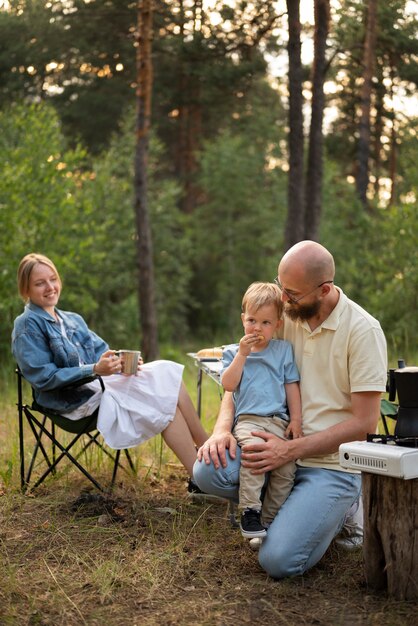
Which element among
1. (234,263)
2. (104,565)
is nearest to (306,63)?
(234,263)

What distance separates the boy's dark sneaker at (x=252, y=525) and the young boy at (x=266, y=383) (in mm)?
78

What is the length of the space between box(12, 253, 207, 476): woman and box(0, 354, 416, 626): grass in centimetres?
34

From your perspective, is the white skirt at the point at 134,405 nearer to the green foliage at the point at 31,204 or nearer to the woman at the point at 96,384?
the woman at the point at 96,384

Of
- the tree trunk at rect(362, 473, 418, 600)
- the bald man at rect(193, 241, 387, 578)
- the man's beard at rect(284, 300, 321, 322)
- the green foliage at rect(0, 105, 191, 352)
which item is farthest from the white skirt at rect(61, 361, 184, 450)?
the green foliage at rect(0, 105, 191, 352)

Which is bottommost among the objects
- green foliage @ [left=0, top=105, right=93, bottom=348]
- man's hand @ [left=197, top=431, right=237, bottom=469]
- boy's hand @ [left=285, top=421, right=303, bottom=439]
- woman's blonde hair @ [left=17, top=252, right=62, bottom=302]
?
man's hand @ [left=197, top=431, right=237, bottom=469]

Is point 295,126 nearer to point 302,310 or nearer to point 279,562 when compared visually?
point 302,310

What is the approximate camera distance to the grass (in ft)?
9.14

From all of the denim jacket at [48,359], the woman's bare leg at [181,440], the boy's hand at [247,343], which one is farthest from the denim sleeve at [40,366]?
the boy's hand at [247,343]

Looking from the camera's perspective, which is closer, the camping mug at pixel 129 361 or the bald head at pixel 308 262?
the bald head at pixel 308 262

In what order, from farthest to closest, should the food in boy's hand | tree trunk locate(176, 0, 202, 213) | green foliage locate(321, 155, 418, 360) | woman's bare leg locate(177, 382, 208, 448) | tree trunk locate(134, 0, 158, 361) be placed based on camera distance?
1. tree trunk locate(176, 0, 202, 213)
2. green foliage locate(321, 155, 418, 360)
3. tree trunk locate(134, 0, 158, 361)
4. the food in boy's hand
5. woman's bare leg locate(177, 382, 208, 448)

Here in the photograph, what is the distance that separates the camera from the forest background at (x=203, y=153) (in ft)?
32.8

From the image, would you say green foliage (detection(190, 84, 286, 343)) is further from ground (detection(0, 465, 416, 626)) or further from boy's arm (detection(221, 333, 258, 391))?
boy's arm (detection(221, 333, 258, 391))

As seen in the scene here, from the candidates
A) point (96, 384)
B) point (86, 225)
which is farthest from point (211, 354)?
point (86, 225)

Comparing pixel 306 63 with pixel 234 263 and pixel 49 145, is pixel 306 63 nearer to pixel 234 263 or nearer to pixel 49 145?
pixel 234 263
